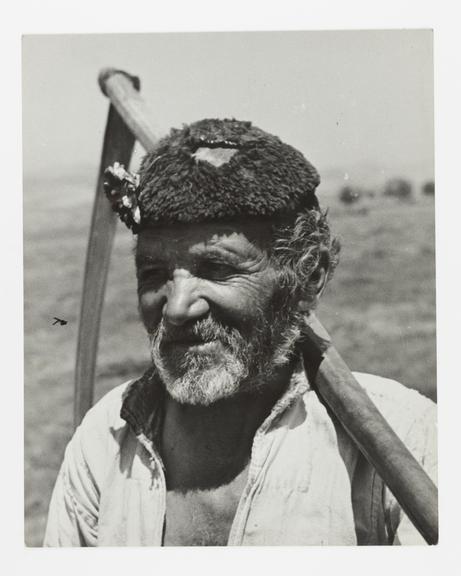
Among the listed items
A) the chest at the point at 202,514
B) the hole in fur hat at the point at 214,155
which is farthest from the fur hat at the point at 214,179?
the chest at the point at 202,514

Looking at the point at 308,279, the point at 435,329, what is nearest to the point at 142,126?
the point at 308,279

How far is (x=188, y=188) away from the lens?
273cm

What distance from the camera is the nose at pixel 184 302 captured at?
276 cm

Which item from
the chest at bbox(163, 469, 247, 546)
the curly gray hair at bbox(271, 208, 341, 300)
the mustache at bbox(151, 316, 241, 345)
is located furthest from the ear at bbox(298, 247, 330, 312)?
the chest at bbox(163, 469, 247, 546)

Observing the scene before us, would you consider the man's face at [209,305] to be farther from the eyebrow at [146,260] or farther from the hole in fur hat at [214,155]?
the hole in fur hat at [214,155]

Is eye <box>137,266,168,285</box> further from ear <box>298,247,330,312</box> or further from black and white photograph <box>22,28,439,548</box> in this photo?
ear <box>298,247,330,312</box>

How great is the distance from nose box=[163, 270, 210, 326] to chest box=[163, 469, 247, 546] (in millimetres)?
626

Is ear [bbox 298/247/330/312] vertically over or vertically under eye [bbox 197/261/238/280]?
under

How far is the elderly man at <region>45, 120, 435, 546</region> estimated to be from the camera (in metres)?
2.78

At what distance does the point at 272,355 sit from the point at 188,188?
26.3 inches

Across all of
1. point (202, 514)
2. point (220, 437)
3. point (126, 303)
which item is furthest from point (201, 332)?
point (126, 303)

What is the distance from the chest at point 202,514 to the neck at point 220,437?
3cm
